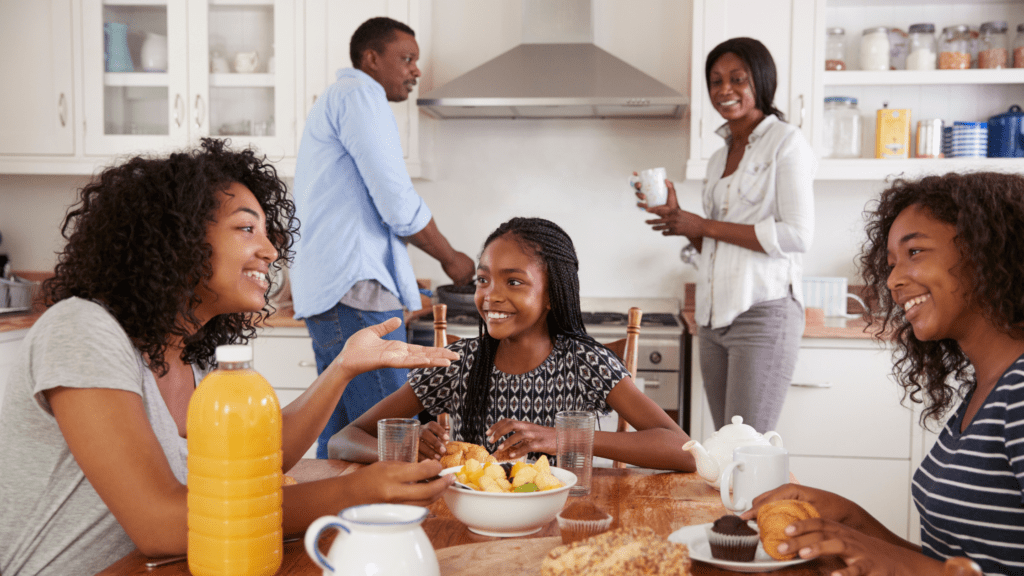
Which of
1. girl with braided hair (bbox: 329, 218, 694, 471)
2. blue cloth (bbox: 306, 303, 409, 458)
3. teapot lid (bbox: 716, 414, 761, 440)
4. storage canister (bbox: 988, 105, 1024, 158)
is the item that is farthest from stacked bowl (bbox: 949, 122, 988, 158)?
teapot lid (bbox: 716, 414, 761, 440)

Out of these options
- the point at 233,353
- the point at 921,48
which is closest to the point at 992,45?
the point at 921,48

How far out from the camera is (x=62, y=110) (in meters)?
3.09

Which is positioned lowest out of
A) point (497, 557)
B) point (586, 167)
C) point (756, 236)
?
point (497, 557)

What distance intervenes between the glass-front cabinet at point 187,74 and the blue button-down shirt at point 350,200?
911 millimetres

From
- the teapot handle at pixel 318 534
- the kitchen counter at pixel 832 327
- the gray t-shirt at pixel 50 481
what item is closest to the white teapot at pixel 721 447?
the teapot handle at pixel 318 534

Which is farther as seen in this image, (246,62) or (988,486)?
(246,62)

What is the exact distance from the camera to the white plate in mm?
856

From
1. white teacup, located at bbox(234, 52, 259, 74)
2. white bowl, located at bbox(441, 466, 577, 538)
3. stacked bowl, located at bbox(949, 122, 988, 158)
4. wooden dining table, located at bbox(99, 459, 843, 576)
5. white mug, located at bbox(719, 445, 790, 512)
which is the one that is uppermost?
white teacup, located at bbox(234, 52, 259, 74)

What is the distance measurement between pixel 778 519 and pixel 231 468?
57 centimetres

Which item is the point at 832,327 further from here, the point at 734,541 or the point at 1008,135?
the point at 734,541

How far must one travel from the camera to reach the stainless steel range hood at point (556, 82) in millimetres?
2805

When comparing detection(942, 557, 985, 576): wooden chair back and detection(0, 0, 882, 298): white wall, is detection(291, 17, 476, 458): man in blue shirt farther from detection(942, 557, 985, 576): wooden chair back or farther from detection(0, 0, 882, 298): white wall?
detection(942, 557, 985, 576): wooden chair back

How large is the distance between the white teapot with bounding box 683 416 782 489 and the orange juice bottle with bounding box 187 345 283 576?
2.02 feet

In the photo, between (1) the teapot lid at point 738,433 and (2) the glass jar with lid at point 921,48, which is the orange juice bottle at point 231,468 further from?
(2) the glass jar with lid at point 921,48
